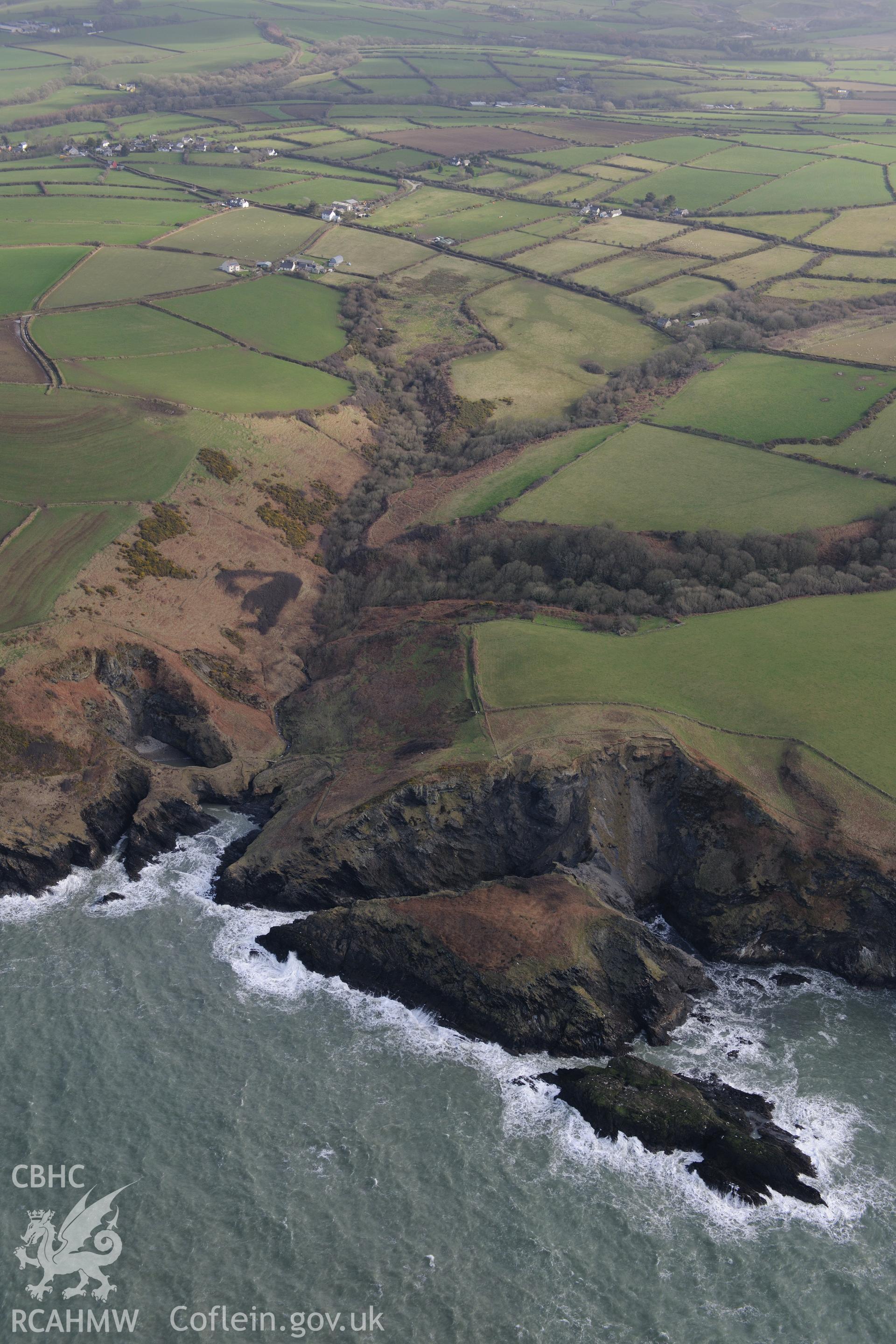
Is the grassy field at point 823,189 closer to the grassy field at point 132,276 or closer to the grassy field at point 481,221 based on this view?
the grassy field at point 481,221

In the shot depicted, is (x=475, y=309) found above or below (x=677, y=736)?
above

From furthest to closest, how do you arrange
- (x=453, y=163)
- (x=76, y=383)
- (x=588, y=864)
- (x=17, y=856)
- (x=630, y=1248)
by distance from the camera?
(x=453, y=163) → (x=76, y=383) → (x=17, y=856) → (x=588, y=864) → (x=630, y=1248)

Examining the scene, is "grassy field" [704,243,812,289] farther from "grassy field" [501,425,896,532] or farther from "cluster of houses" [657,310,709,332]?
"grassy field" [501,425,896,532]

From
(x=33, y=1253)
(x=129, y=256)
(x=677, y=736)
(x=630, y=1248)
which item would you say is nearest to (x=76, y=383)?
(x=129, y=256)

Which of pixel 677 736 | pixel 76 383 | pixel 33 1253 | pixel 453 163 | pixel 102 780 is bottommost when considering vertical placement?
pixel 33 1253

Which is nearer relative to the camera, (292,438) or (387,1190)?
(387,1190)

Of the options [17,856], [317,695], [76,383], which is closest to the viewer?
[17,856]

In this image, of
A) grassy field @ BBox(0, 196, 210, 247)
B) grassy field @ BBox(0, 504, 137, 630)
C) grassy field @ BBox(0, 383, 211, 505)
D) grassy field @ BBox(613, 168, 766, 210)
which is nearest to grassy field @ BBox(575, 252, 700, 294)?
grassy field @ BBox(613, 168, 766, 210)

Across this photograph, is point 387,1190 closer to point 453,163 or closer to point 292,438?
point 292,438

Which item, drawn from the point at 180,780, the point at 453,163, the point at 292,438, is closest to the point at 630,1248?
the point at 180,780
